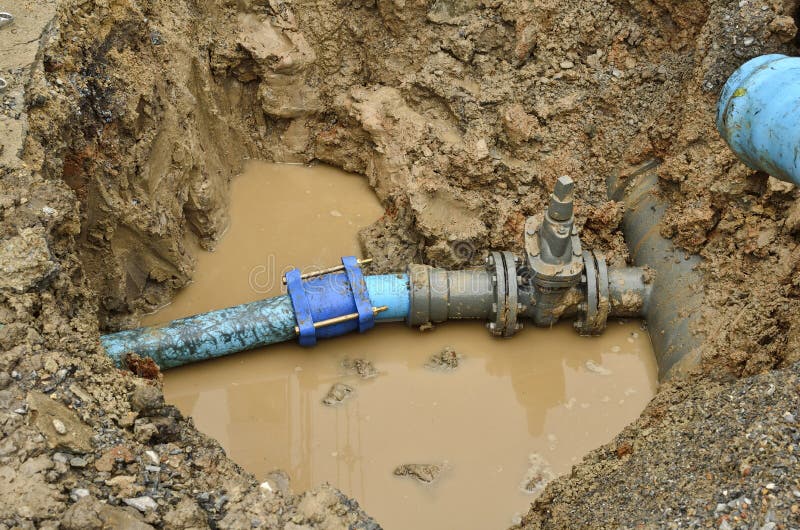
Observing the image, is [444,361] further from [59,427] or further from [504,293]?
[59,427]

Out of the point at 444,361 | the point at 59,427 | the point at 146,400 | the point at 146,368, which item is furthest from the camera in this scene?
the point at 444,361

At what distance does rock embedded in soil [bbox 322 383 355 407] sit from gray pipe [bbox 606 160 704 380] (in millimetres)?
1660

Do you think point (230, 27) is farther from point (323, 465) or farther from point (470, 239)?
point (323, 465)

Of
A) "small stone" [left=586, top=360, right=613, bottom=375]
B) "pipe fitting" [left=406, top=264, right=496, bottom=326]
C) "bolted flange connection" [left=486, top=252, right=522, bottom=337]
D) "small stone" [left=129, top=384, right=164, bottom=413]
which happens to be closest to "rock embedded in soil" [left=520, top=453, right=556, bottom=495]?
"small stone" [left=586, top=360, right=613, bottom=375]

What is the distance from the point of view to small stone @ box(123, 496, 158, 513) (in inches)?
88.3

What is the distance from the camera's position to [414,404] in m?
3.85

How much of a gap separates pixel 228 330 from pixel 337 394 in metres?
0.66

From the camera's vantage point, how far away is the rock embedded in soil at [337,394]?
3.85m

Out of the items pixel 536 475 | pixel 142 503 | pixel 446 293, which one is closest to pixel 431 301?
pixel 446 293

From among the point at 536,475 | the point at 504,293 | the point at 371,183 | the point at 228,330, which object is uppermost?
the point at 371,183

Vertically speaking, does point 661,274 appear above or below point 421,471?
above

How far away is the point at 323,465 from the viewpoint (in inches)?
143

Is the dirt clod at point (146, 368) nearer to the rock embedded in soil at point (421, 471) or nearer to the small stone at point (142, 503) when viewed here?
the small stone at point (142, 503)

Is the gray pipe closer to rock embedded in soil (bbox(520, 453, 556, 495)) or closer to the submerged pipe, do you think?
the submerged pipe
